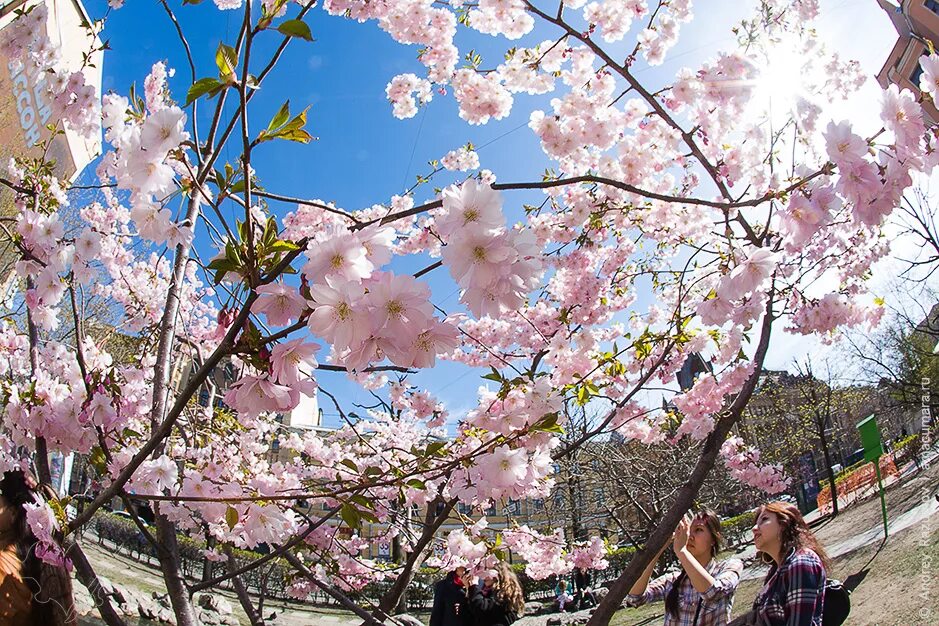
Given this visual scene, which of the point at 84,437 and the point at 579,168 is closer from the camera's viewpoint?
the point at 84,437

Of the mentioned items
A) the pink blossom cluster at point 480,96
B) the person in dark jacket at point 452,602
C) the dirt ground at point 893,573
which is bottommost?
the dirt ground at point 893,573

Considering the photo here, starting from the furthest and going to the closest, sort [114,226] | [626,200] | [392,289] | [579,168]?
1. [114,226]
2. [579,168]
3. [626,200]
4. [392,289]

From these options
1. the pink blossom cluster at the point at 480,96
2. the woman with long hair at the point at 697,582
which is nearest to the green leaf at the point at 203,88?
the woman with long hair at the point at 697,582

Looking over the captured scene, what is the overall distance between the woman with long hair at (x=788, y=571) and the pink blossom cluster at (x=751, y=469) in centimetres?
303

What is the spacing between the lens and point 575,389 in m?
2.36

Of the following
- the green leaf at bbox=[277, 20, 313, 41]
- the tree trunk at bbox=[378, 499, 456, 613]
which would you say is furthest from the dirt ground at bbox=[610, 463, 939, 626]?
the green leaf at bbox=[277, 20, 313, 41]

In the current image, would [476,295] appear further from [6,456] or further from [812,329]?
[812,329]

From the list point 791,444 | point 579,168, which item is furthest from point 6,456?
point 791,444

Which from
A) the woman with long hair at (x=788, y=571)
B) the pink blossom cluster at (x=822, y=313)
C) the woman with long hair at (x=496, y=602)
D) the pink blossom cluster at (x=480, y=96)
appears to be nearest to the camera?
the woman with long hair at (x=788, y=571)

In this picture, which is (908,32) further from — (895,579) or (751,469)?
(751,469)

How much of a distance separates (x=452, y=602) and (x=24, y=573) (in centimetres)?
245

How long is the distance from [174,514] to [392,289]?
91.3 inches

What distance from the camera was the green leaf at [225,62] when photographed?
3.51ft

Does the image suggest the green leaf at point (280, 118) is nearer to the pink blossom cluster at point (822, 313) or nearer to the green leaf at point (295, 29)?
the green leaf at point (295, 29)
